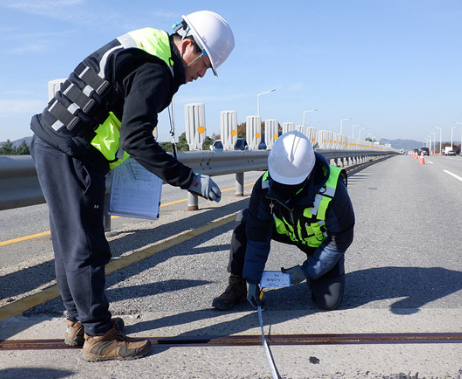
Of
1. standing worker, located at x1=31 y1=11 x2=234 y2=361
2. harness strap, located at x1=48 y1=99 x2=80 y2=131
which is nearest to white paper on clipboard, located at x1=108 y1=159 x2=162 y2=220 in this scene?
standing worker, located at x1=31 y1=11 x2=234 y2=361

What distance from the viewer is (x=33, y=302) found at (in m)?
3.18

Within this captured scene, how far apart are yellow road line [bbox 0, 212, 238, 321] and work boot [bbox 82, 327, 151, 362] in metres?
0.82

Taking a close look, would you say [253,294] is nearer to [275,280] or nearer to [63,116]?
[275,280]

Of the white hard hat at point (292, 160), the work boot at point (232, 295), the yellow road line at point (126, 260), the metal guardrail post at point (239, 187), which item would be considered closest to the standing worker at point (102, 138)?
the white hard hat at point (292, 160)

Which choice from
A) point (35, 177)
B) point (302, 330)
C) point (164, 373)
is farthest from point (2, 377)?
point (35, 177)

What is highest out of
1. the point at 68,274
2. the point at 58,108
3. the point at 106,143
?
the point at 58,108

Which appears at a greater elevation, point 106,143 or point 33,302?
point 106,143

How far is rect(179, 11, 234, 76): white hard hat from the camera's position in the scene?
92.2 inches

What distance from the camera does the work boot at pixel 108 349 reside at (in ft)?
A: 7.89

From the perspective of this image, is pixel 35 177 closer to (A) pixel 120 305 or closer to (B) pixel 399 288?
(A) pixel 120 305

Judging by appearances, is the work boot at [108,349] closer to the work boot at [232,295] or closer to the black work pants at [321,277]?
the work boot at [232,295]

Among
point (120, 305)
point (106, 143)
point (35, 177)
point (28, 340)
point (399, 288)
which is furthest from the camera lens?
point (35, 177)

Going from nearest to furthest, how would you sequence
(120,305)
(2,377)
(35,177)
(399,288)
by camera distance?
(2,377) → (120,305) → (399,288) → (35,177)

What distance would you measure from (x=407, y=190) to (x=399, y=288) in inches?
320
